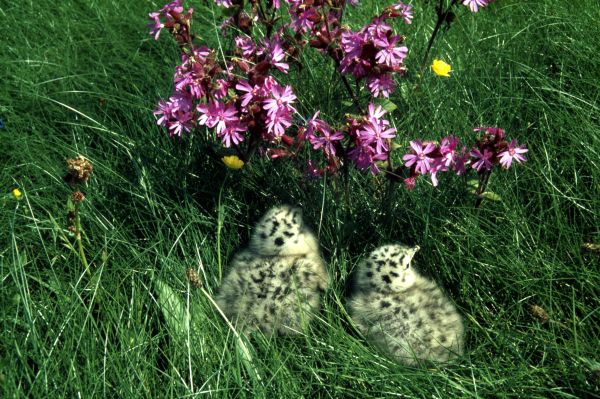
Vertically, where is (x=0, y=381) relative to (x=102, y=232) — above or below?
below

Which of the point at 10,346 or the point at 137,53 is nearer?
the point at 10,346

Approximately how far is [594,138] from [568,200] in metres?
0.32

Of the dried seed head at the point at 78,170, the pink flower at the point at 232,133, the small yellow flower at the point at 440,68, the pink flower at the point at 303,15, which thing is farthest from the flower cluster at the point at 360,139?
the dried seed head at the point at 78,170

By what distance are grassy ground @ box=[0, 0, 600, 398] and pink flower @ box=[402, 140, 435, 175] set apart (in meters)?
0.24

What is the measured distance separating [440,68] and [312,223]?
49.5 inches

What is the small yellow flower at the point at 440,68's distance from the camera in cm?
432

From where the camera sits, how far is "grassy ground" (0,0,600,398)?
118 inches

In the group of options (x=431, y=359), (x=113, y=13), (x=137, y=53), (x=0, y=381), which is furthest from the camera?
(x=113, y=13)

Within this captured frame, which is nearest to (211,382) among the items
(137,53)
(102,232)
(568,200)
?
(102,232)

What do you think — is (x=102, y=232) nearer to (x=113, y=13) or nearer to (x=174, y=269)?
(x=174, y=269)

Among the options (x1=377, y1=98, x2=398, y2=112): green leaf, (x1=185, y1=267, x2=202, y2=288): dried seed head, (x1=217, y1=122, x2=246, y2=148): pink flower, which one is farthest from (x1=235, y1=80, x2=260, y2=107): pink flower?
(x1=185, y1=267, x2=202, y2=288): dried seed head

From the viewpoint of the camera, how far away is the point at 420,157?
3.40 m

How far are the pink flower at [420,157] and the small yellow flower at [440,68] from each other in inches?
40.9

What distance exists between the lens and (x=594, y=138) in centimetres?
367
